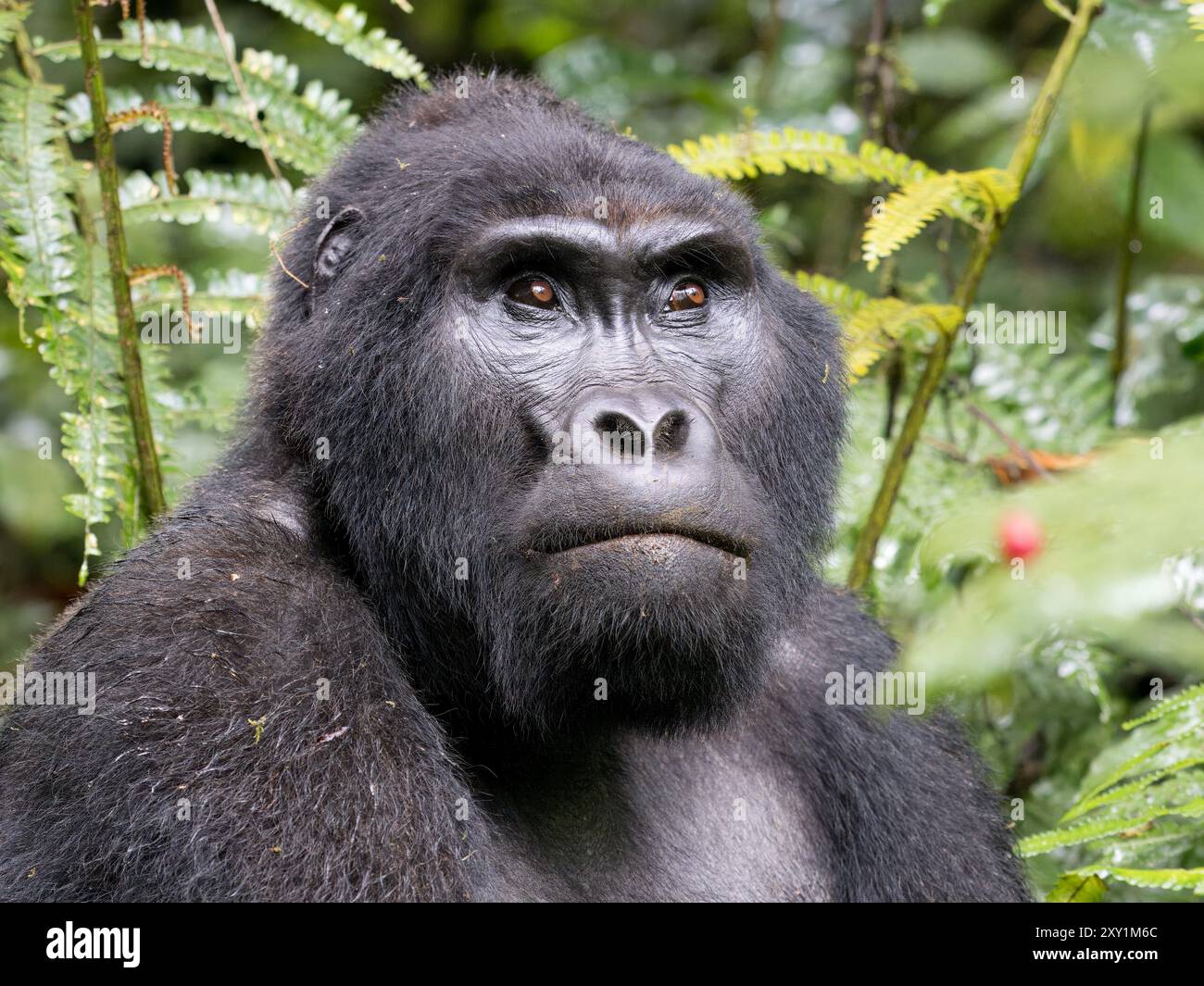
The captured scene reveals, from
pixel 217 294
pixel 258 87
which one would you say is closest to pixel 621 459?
pixel 217 294

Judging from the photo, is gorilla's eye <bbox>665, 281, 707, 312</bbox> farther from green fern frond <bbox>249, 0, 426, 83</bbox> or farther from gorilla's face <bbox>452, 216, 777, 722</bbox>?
green fern frond <bbox>249, 0, 426, 83</bbox>

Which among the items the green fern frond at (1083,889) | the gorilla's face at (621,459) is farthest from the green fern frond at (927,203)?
the green fern frond at (1083,889)

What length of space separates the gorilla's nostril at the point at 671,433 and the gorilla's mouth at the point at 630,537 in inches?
6.3

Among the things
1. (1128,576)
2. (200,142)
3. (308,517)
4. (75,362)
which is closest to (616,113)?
(200,142)

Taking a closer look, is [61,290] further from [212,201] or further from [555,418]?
[555,418]

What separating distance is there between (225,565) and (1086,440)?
11.1 feet

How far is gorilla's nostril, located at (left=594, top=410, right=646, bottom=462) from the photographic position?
111 inches

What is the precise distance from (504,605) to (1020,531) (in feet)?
6.54

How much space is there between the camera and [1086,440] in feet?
16.9

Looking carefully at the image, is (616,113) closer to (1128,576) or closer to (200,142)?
(200,142)

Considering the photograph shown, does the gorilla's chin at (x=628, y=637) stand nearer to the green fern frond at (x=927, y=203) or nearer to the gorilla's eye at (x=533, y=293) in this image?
the gorilla's eye at (x=533, y=293)

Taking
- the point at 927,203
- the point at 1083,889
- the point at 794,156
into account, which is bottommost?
the point at 1083,889

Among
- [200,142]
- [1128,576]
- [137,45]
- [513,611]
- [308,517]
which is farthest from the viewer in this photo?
[200,142]

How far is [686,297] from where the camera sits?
11.5ft
